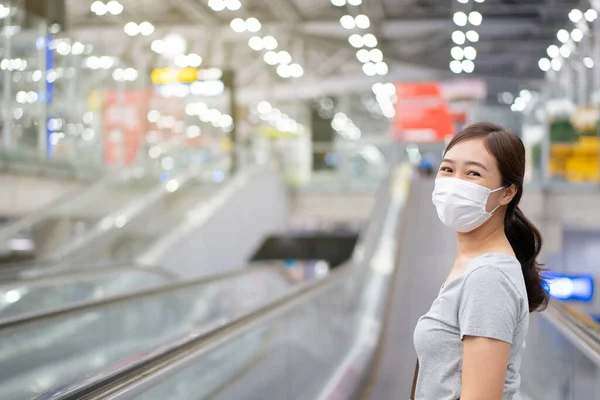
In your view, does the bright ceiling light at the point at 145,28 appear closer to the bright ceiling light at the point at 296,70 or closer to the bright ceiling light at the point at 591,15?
the bright ceiling light at the point at 591,15

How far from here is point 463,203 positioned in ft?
5.12

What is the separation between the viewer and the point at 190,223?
10867 mm

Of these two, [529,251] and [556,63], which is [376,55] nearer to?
[556,63]

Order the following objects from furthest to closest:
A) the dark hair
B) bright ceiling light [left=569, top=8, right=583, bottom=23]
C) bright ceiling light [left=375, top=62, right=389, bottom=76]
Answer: bright ceiling light [left=375, top=62, right=389, bottom=76] → bright ceiling light [left=569, top=8, right=583, bottom=23] → the dark hair

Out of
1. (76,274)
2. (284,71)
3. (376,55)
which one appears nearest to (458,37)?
(76,274)

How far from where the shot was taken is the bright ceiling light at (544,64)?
6.09 meters

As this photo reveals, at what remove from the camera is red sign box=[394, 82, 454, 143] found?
731 inches

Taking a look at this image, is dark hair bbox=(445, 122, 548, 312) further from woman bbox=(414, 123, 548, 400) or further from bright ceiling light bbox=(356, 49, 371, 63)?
bright ceiling light bbox=(356, 49, 371, 63)

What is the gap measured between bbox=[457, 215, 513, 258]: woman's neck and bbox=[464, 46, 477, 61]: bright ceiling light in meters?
2.93

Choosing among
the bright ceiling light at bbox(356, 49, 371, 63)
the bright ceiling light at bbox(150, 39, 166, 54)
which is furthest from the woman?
the bright ceiling light at bbox(150, 39, 166, 54)

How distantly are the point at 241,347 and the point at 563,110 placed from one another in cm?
1154

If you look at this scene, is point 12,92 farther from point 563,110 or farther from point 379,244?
point 563,110

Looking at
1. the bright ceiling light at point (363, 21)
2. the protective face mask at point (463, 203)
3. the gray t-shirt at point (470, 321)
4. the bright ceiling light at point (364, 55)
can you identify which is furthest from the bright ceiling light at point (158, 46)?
the gray t-shirt at point (470, 321)

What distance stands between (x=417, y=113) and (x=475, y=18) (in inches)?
585
